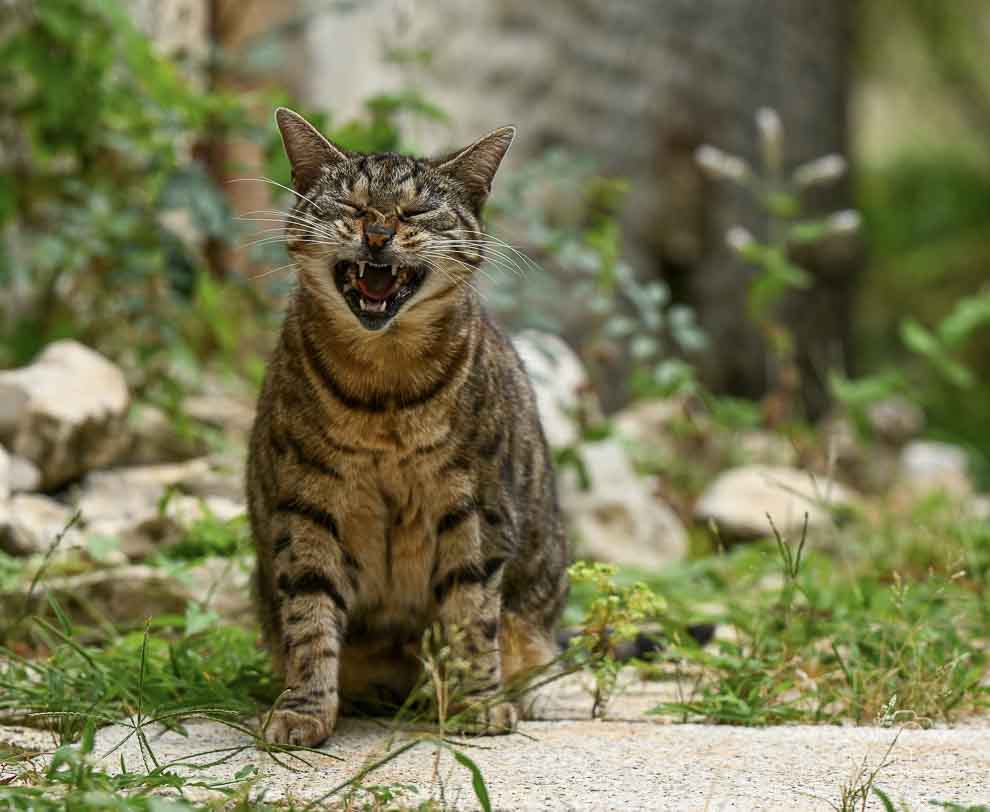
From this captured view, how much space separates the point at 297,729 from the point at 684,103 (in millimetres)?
4968

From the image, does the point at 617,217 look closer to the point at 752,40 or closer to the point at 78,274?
the point at 752,40

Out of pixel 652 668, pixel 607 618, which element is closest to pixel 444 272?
pixel 607 618

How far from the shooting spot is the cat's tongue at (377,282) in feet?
9.14

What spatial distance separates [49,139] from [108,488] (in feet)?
4.36

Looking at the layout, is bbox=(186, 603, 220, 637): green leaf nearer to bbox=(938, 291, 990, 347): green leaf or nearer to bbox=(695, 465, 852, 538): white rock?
bbox=(695, 465, 852, 538): white rock

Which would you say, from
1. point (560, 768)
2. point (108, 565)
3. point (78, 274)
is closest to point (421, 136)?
point (78, 274)

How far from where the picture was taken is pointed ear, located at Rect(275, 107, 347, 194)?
2967 millimetres

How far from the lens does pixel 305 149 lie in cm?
300

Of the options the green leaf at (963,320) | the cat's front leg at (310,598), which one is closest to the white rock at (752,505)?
the green leaf at (963,320)

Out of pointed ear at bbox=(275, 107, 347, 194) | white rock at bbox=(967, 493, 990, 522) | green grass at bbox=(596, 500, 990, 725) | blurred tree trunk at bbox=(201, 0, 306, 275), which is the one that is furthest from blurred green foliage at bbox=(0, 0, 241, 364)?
white rock at bbox=(967, 493, 990, 522)

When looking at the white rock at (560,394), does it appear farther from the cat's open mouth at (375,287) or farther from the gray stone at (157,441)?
the cat's open mouth at (375,287)

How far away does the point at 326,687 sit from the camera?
8.91 feet

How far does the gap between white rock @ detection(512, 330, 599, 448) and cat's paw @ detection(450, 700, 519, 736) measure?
2078mm

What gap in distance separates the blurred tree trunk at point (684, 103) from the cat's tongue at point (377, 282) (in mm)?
3579
